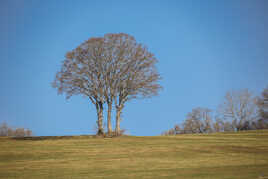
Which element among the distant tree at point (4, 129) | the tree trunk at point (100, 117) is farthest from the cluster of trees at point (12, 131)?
the tree trunk at point (100, 117)

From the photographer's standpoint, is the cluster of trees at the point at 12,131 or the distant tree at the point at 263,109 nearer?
the distant tree at the point at 263,109

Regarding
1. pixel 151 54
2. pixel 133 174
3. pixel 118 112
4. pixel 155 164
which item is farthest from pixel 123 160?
pixel 151 54

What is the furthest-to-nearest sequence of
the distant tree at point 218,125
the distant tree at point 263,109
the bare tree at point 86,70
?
the distant tree at point 218,125
the distant tree at point 263,109
the bare tree at point 86,70

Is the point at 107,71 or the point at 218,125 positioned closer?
the point at 107,71

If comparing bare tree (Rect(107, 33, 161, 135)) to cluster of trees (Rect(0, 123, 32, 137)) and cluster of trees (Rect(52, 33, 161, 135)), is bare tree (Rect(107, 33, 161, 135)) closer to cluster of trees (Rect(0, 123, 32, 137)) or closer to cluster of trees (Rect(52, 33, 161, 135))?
cluster of trees (Rect(52, 33, 161, 135))

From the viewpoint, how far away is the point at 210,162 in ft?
48.7

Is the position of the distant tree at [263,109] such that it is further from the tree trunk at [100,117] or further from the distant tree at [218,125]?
the tree trunk at [100,117]

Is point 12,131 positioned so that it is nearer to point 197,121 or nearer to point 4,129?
point 4,129

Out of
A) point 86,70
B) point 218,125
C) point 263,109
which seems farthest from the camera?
point 218,125

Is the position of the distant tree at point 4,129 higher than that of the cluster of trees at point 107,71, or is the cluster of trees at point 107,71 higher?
the cluster of trees at point 107,71

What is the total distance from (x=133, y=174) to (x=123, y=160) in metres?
4.22

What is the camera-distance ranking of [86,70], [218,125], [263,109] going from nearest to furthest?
[86,70] < [263,109] < [218,125]

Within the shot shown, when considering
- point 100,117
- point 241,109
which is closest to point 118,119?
point 100,117

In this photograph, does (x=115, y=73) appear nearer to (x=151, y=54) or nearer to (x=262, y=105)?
(x=151, y=54)
